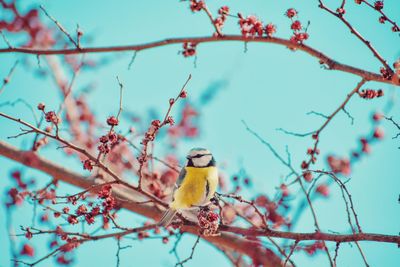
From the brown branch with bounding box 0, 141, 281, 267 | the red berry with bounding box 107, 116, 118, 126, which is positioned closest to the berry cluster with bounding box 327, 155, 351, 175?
the brown branch with bounding box 0, 141, 281, 267

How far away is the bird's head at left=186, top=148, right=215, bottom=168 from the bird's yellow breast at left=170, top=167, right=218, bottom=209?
16 centimetres

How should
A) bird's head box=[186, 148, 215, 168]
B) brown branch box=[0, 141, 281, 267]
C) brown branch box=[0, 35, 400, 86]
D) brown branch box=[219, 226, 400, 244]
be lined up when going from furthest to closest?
bird's head box=[186, 148, 215, 168]
brown branch box=[0, 141, 281, 267]
brown branch box=[0, 35, 400, 86]
brown branch box=[219, 226, 400, 244]

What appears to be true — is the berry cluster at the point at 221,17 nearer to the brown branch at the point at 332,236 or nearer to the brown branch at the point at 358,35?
the brown branch at the point at 358,35

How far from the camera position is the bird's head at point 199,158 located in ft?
15.1

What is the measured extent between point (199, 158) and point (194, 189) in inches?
17.2

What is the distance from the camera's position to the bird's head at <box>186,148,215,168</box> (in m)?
4.60

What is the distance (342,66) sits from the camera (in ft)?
12.6

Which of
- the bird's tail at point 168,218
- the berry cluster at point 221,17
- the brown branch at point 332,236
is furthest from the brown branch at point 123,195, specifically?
the berry cluster at point 221,17

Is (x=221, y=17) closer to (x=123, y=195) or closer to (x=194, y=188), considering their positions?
(x=194, y=188)

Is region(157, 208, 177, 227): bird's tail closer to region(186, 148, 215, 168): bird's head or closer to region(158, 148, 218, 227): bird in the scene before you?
region(158, 148, 218, 227): bird

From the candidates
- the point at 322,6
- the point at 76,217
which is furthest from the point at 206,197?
the point at 322,6

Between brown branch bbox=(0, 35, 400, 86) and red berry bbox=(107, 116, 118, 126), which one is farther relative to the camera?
brown branch bbox=(0, 35, 400, 86)

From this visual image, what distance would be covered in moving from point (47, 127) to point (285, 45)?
2612 mm

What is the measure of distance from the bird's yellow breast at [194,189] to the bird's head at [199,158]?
0.53ft
